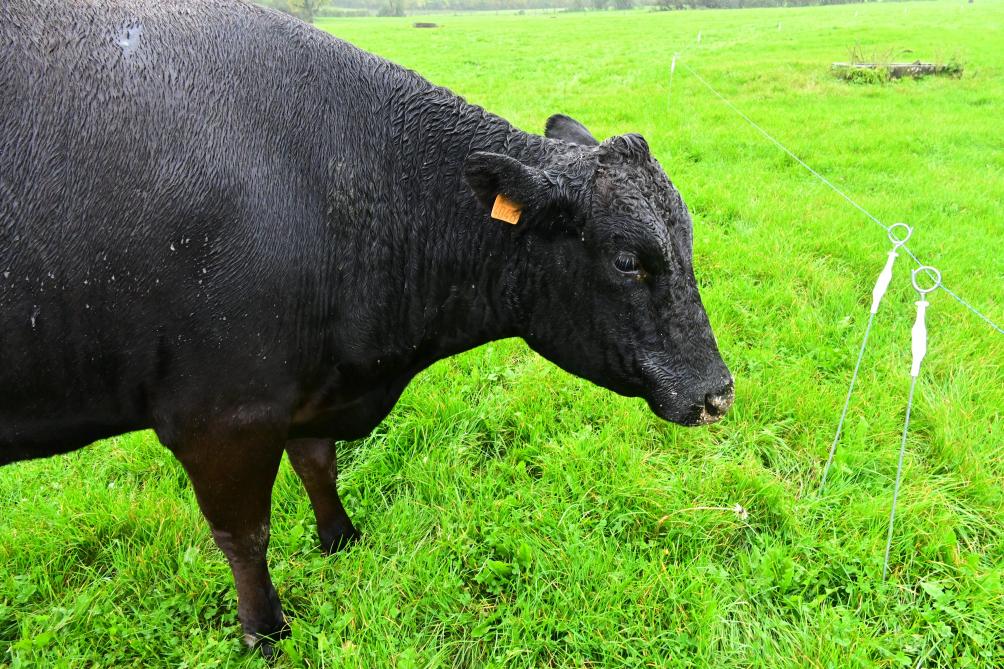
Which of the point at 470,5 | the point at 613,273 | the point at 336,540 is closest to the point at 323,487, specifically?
the point at 336,540

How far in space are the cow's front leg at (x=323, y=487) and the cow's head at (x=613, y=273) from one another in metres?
1.08

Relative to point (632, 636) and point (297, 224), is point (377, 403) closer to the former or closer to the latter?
point (297, 224)

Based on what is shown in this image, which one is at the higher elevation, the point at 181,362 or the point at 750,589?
the point at 181,362

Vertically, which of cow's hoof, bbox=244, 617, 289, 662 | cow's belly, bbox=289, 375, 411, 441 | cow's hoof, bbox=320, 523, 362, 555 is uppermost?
cow's belly, bbox=289, 375, 411, 441

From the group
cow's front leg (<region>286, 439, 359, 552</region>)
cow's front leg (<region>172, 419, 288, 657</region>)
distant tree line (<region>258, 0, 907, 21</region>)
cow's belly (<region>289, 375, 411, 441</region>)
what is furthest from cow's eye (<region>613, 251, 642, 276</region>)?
distant tree line (<region>258, 0, 907, 21</region>)

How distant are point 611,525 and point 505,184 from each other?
1.69 m

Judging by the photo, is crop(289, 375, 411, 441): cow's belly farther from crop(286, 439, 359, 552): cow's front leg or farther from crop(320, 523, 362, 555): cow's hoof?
crop(320, 523, 362, 555): cow's hoof

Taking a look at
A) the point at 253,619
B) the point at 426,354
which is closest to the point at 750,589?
the point at 426,354

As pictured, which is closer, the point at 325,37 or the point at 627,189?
the point at 627,189

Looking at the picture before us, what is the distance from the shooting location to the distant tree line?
53.2 meters

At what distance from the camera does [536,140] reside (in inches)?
90.2

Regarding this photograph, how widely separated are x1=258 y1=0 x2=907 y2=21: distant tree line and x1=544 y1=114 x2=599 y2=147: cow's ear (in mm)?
42634

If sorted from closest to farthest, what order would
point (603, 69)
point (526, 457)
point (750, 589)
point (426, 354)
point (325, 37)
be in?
point (325, 37) < point (426, 354) < point (750, 589) < point (526, 457) < point (603, 69)

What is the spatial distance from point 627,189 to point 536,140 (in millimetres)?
440
